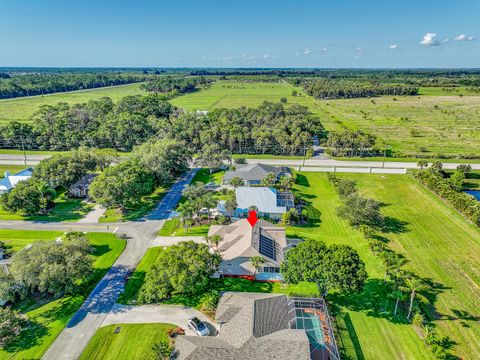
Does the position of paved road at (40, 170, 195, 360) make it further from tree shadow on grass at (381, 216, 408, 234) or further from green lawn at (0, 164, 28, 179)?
tree shadow on grass at (381, 216, 408, 234)

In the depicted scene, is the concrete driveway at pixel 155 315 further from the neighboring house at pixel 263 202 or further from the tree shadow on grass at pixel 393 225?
the tree shadow on grass at pixel 393 225

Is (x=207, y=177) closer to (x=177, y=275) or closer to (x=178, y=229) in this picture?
(x=178, y=229)

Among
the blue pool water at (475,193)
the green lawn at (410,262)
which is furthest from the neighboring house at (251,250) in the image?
the blue pool water at (475,193)

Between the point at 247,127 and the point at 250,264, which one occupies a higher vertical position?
the point at 247,127

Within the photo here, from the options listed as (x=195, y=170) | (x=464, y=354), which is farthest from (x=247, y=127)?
(x=464, y=354)

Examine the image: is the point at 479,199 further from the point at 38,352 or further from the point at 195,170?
the point at 38,352

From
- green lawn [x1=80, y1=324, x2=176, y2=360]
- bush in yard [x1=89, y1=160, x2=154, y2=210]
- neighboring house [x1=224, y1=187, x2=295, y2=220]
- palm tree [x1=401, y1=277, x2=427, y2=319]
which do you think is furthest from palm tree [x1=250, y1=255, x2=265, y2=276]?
bush in yard [x1=89, y1=160, x2=154, y2=210]
